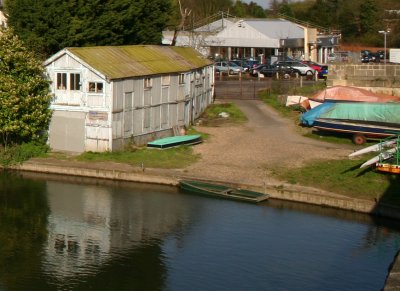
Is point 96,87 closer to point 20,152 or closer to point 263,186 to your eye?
point 20,152

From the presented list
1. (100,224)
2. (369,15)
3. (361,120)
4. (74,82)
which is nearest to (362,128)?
(361,120)

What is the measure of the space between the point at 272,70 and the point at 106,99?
1212 inches

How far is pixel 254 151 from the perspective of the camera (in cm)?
3416

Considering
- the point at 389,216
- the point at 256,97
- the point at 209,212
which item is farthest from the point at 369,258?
the point at 256,97

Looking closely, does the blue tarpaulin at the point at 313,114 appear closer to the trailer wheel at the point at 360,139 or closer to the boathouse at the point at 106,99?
the trailer wheel at the point at 360,139

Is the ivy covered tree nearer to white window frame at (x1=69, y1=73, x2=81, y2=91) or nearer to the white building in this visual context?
white window frame at (x1=69, y1=73, x2=81, y2=91)

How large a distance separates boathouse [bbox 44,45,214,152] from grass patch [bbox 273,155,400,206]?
23.0ft

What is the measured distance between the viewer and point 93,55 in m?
34.2

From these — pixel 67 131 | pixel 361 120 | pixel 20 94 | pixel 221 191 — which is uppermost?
pixel 20 94

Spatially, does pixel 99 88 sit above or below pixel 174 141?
above

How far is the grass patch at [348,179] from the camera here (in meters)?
28.0

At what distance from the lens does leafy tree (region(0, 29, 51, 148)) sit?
109 feet

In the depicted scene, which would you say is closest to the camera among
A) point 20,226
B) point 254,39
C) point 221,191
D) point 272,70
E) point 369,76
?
point 20,226

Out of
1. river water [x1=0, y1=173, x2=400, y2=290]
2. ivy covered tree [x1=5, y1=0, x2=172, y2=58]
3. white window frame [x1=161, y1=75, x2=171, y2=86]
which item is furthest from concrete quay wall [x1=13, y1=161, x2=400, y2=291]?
ivy covered tree [x1=5, y1=0, x2=172, y2=58]
